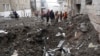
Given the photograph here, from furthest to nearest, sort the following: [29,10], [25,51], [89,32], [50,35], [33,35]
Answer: [29,10] < [50,35] < [33,35] < [89,32] < [25,51]

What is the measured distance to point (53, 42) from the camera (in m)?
15.6

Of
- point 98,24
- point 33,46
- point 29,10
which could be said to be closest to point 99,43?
point 98,24

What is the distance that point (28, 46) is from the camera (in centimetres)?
1438

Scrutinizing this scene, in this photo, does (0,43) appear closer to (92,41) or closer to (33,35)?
(33,35)

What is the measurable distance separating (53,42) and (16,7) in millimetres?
23428

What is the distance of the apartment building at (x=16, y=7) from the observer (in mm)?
33938

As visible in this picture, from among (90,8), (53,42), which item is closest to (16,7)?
(90,8)

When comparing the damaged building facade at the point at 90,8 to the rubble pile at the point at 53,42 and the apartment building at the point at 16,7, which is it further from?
the apartment building at the point at 16,7

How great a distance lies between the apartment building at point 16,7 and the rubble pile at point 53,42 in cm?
1688

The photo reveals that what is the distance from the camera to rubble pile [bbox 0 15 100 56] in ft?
41.4

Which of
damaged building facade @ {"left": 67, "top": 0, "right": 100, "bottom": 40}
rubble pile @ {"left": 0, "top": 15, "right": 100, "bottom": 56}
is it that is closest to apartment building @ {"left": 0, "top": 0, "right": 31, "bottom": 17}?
damaged building facade @ {"left": 67, "top": 0, "right": 100, "bottom": 40}

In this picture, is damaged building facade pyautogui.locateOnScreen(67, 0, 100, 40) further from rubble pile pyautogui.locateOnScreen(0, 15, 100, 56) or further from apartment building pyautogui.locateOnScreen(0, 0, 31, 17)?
apartment building pyautogui.locateOnScreen(0, 0, 31, 17)

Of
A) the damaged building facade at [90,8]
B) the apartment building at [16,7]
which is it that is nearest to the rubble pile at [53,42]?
the damaged building facade at [90,8]

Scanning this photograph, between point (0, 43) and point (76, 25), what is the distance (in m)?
5.81
